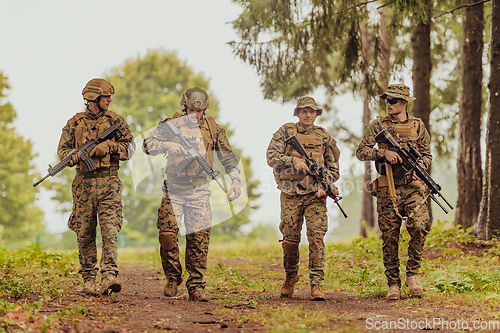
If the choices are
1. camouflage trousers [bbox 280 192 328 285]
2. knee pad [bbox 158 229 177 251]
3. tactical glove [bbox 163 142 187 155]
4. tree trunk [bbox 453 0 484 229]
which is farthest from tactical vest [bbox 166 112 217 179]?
tree trunk [bbox 453 0 484 229]

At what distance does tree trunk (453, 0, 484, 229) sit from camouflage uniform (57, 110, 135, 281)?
348 inches

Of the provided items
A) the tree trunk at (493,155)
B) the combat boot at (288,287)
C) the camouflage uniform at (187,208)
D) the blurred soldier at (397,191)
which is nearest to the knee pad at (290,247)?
the combat boot at (288,287)

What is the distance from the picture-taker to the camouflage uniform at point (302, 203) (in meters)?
5.95

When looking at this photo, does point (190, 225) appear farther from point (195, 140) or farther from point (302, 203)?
point (302, 203)

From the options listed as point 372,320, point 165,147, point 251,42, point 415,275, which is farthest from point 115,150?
point 251,42

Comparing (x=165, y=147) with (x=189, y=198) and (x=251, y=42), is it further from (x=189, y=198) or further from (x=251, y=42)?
(x=251, y=42)

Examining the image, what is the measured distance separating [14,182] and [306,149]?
2347 cm

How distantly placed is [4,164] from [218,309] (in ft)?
79.0

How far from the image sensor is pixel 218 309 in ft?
17.0

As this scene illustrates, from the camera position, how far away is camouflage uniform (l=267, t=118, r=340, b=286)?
5.95 m

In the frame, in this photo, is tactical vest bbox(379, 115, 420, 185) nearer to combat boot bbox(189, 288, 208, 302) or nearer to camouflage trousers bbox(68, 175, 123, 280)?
combat boot bbox(189, 288, 208, 302)

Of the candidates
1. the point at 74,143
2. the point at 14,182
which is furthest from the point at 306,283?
the point at 14,182

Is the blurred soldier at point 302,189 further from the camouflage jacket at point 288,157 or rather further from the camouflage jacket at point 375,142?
the camouflage jacket at point 375,142

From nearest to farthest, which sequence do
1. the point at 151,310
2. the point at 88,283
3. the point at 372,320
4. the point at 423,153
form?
the point at 372,320 < the point at 151,310 < the point at 88,283 < the point at 423,153
